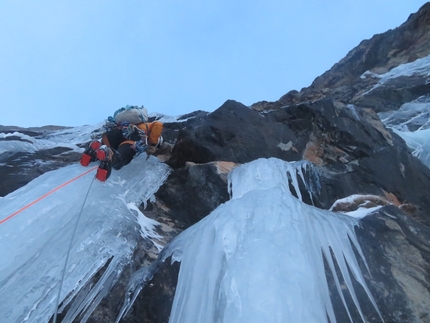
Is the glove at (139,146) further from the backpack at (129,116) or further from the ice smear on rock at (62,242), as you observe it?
the ice smear on rock at (62,242)

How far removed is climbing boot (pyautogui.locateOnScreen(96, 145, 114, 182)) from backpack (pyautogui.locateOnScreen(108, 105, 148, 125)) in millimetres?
1249

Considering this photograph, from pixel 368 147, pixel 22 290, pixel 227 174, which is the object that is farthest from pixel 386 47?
pixel 22 290

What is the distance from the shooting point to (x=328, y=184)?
239 inches

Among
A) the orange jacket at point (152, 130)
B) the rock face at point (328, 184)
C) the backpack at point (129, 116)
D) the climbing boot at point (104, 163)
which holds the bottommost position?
the rock face at point (328, 184)

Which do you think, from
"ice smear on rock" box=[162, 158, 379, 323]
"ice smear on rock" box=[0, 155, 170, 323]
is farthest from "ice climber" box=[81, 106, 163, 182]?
"ice smear on rock" box=[162, 158, 379, 323]

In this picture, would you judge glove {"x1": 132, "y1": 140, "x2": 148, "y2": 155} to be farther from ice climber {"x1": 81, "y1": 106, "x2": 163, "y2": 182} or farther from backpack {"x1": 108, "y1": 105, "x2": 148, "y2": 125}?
backpack {"x1": 108, "y1": 105, "x2": 148, "y2": 125}

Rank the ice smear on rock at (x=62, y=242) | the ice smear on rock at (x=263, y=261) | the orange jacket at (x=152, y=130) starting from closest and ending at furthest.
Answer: the ice smear on rock at (x=263, y=261) → the ice smear on rock at (x=62, y=242) → the orange jacket at (x=152, y=130)

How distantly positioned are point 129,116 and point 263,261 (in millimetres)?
4374

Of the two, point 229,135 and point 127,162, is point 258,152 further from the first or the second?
point 127,162

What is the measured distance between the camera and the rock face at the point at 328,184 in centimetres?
343

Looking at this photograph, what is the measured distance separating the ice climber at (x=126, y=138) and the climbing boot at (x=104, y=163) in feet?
0.47

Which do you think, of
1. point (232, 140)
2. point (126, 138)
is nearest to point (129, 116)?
point (126, 138)

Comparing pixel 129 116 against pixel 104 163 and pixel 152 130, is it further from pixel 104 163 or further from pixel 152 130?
pixel 104 163

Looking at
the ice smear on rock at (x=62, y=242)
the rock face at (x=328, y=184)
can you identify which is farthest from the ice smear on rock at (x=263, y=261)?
the ice smear on rock at (x=62, y=242)
